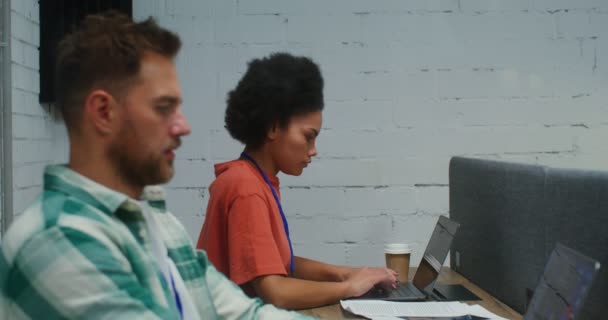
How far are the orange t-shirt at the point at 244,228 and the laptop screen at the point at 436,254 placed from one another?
425mm

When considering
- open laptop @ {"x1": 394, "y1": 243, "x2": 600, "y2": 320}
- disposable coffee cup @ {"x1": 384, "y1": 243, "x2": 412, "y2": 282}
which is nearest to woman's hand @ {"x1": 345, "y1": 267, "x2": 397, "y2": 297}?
disposable coffee cup @ {"x1": 384, "y1": 243, "x2": 412, "y2": 282}

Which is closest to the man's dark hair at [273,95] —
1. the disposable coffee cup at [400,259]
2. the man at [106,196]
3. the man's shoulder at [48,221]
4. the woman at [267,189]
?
the woman at [267,189]

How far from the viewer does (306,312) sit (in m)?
1.87

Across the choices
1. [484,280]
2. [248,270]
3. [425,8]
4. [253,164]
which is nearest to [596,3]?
[425,8]

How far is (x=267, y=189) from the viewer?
185 cm

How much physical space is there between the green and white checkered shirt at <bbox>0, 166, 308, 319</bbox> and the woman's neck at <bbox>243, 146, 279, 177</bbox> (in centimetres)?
86

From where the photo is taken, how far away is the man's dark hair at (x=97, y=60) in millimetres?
1079

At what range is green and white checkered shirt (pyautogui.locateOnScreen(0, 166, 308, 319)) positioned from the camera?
93 cm

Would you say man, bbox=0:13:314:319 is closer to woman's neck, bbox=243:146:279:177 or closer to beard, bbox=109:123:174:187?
beard, bbox=109:123:174:187

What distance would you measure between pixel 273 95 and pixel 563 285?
88cm

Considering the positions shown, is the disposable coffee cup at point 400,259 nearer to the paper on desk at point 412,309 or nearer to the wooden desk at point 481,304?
the wooden desk at point 481,304

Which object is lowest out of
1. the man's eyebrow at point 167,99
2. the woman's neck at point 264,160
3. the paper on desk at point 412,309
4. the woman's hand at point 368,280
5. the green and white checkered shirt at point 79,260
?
the paper on desk at point 412,309

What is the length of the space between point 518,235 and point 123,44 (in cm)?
114

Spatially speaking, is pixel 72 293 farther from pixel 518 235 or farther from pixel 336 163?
pixel 336 163
